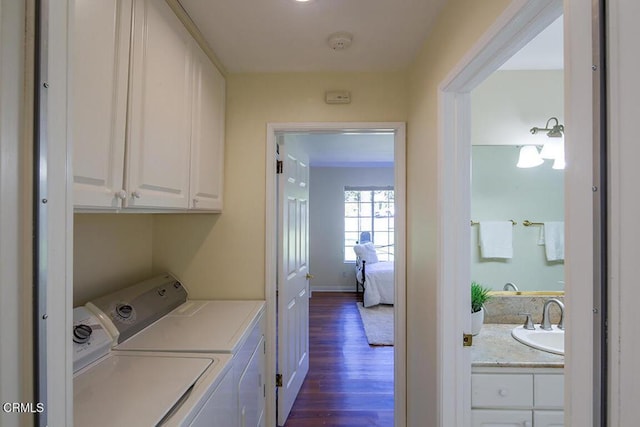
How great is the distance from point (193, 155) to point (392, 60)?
130cm

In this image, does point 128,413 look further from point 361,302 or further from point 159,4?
point 361,302

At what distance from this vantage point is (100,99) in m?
0.92

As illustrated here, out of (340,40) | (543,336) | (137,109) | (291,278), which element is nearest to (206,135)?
(137,109)

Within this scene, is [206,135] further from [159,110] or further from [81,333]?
[81,333]

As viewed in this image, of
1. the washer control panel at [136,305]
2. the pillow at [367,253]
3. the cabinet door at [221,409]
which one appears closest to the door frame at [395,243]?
the washer control panel at [136,305]

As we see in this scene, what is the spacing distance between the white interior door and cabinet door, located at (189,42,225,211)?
45 centimetres

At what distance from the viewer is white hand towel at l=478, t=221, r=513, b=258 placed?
6.62 ft

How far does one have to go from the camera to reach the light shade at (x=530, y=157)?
1.97 meters

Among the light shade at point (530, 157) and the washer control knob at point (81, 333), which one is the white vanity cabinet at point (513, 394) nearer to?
the light shade at point (530, 157)

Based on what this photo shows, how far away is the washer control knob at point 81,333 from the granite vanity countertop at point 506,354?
1.64 m

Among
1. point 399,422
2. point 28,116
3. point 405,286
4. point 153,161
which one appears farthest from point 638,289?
point 399,422

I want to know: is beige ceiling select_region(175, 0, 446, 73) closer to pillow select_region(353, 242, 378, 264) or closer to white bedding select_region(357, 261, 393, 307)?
white bedding select_region(357, 261, 393, 307)

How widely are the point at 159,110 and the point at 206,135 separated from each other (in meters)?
0.51

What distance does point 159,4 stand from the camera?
4.11 ft
